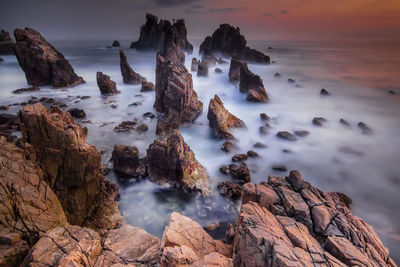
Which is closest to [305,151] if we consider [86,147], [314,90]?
[86,147]

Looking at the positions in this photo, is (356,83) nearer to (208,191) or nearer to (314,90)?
(314,90)

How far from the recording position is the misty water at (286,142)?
402 inches

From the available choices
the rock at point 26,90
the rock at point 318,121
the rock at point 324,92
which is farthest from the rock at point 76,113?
the rock at point 324,92

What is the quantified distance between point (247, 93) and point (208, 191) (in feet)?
61.3

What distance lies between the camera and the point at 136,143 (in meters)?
15.5

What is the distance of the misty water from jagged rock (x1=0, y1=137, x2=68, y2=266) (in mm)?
4374

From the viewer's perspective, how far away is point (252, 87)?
87.0 ft

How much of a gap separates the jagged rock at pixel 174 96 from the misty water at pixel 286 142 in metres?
1.14

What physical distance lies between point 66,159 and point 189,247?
545 centimetres

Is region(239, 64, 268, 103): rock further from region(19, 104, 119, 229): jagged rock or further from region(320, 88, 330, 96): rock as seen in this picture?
region(19, 104, 119, 229): jagged rock

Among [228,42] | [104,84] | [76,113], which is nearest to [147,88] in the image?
[104,84]

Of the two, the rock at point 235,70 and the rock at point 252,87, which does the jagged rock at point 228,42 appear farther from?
the rock at point 252,87

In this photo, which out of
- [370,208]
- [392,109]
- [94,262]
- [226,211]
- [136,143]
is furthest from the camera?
[392,109]

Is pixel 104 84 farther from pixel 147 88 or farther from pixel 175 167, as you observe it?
pixel 175 167
